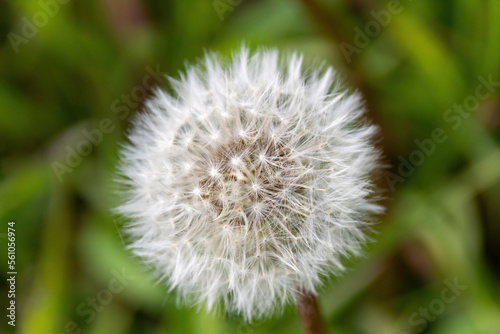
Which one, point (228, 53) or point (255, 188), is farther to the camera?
point (228, 53)

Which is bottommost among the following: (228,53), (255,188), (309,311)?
(309,311)

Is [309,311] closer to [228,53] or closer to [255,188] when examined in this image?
[255,188]

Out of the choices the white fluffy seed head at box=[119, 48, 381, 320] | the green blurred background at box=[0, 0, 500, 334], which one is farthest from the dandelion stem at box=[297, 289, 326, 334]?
Answer: the green blurred background at box=[0, 0, 500, 334]

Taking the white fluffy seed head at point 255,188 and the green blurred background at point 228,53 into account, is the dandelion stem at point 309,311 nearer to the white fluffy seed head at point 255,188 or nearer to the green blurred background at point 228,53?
the white fluffy seed head at point 255,188

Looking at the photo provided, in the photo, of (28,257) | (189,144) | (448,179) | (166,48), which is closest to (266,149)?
(189,144)

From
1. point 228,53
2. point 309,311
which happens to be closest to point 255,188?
point 309,311

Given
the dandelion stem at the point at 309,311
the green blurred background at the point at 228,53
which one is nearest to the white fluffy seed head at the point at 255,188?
the dandelion stem at the point at 309,311

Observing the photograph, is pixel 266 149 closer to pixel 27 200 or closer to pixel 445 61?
pixel 445 61

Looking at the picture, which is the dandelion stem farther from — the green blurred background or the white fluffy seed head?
the green blurred background
